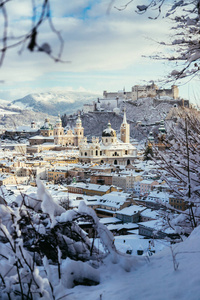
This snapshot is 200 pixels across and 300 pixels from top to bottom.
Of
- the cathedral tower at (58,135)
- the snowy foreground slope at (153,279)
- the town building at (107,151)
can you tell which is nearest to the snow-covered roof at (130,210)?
the snowy foreground slope at (153,279)

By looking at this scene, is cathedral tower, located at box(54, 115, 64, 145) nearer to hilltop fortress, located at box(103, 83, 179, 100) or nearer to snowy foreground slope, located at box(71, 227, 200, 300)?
hilltop fortress, located at box(103, 83, 179, 100)

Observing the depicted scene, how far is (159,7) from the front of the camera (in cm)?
231

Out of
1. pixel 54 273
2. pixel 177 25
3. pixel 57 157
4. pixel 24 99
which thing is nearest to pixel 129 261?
pixel 54 273

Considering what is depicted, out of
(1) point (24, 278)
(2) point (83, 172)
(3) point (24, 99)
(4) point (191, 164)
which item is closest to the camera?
(1) point (24, 278)

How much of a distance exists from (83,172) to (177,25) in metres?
24.0

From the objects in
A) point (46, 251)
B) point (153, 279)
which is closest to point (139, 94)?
point (46, 251)

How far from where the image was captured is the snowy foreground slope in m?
1.63

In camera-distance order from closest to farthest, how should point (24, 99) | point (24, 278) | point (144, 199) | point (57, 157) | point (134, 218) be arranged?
point (24, 278)
point (134, 218)
point (144, 199)
point (57, 157)
point (24, 99)

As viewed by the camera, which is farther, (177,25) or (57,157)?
(57,157)

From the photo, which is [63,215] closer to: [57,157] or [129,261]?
[129,261]

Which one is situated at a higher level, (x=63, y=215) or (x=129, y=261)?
(x=63, y=215)

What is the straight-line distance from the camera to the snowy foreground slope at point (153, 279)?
1.63m

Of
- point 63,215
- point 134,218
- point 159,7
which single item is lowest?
point 134,218

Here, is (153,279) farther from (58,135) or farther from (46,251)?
(58,135)
